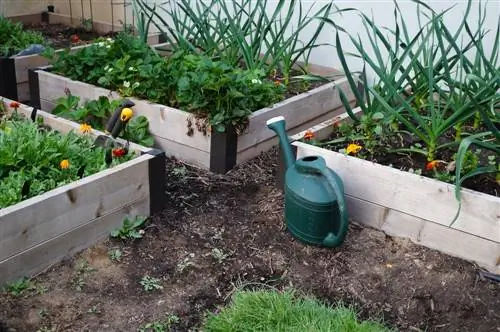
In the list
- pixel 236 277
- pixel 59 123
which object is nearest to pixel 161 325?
pixel 236 277

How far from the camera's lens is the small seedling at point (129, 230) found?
7.23 feet

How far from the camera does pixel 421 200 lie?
85.6 inches

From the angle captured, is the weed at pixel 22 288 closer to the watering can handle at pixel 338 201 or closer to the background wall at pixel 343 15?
the watering can handle at pixel 338 201

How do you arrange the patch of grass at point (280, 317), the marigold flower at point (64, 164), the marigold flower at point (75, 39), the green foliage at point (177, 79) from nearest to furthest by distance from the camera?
the patch of grass at point (280, 317) → the marigold flower at point (64, 164) → the green foliage at point (177, 79) → the marigold flower at point (75, 39)

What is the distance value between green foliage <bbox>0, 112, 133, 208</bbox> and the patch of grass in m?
0.75

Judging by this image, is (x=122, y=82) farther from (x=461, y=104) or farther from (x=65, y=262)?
(x=461, y=104)

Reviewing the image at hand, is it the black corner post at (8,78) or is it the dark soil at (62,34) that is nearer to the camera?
the black corner post at (8,78)

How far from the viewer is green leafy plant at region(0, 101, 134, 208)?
6.57 ft

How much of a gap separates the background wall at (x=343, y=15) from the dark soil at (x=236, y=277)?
143cm

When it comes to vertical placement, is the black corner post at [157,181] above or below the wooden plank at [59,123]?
below

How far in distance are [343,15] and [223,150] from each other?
60.5 inches

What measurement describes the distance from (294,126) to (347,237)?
0.95 m

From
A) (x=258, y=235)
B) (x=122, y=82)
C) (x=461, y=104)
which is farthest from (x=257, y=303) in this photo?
(x=122, y=82)

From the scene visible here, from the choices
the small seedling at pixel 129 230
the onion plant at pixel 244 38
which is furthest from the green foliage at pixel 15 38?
the small seedling at pixel 129 230
